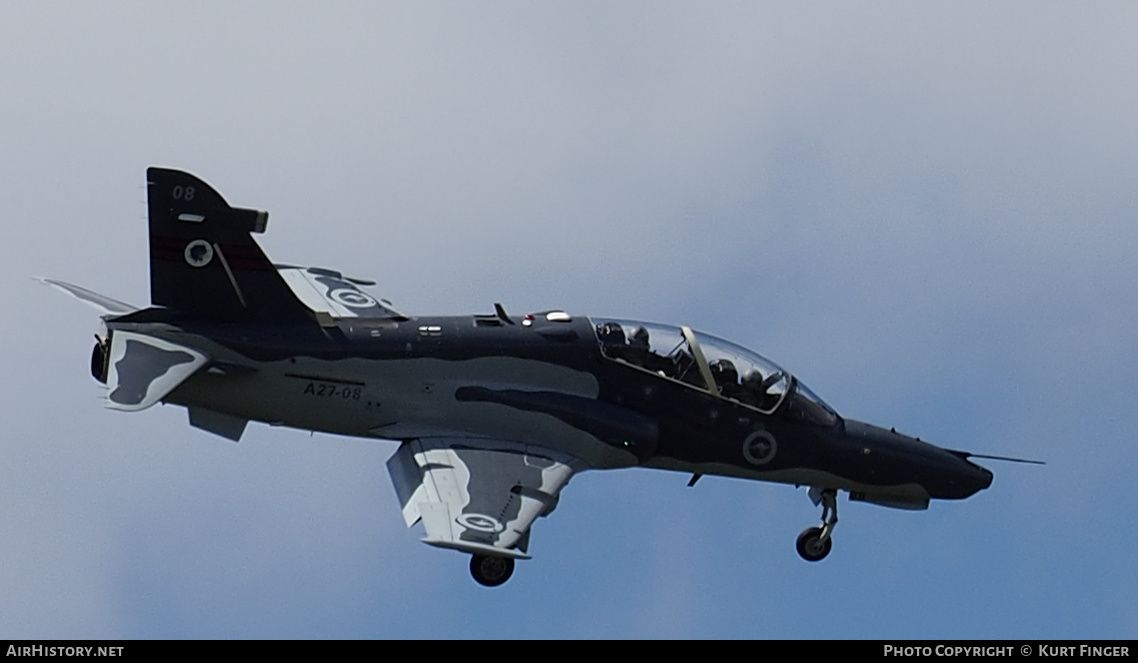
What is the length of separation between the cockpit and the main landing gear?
4.13 ft

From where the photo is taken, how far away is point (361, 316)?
35.7 m

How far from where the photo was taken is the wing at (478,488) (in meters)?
30.0

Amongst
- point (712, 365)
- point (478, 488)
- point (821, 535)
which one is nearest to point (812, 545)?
point (821, 535)

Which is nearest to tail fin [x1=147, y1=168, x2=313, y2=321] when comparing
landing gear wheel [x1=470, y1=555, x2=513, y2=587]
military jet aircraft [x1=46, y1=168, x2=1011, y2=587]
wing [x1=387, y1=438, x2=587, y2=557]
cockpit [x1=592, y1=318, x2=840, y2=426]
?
military jet aircraft [x1=46, y1=168, x2=1011, y2=587]

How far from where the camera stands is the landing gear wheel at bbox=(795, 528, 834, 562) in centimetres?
3525

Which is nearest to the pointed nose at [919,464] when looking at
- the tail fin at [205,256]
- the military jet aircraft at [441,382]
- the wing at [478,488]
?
the military jet aircraft at [441,382]

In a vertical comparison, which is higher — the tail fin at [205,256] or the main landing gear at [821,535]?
the tail fin at [205,256]

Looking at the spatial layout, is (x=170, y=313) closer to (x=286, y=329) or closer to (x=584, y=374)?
(x=286, y=329)

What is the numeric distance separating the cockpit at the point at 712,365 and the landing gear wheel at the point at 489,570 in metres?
4.30

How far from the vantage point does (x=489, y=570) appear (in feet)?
100

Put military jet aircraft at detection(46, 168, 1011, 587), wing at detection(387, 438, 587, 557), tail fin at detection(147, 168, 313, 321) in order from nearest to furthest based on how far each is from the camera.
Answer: wing at detection(387, 438, 587, 557) < military jet aircraft at detection(46, 168, 1011, 587) < tail fin at detection(147, 168, 313, 321)

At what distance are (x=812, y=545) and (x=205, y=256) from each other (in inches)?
408

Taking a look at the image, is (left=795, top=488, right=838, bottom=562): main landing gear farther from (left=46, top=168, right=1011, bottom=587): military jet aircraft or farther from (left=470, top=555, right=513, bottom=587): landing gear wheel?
(left=470, top=555, right=513, bottom=587): landing gear wheel

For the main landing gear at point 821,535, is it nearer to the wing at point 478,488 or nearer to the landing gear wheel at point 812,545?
the landing gear wheel at point 812,545
